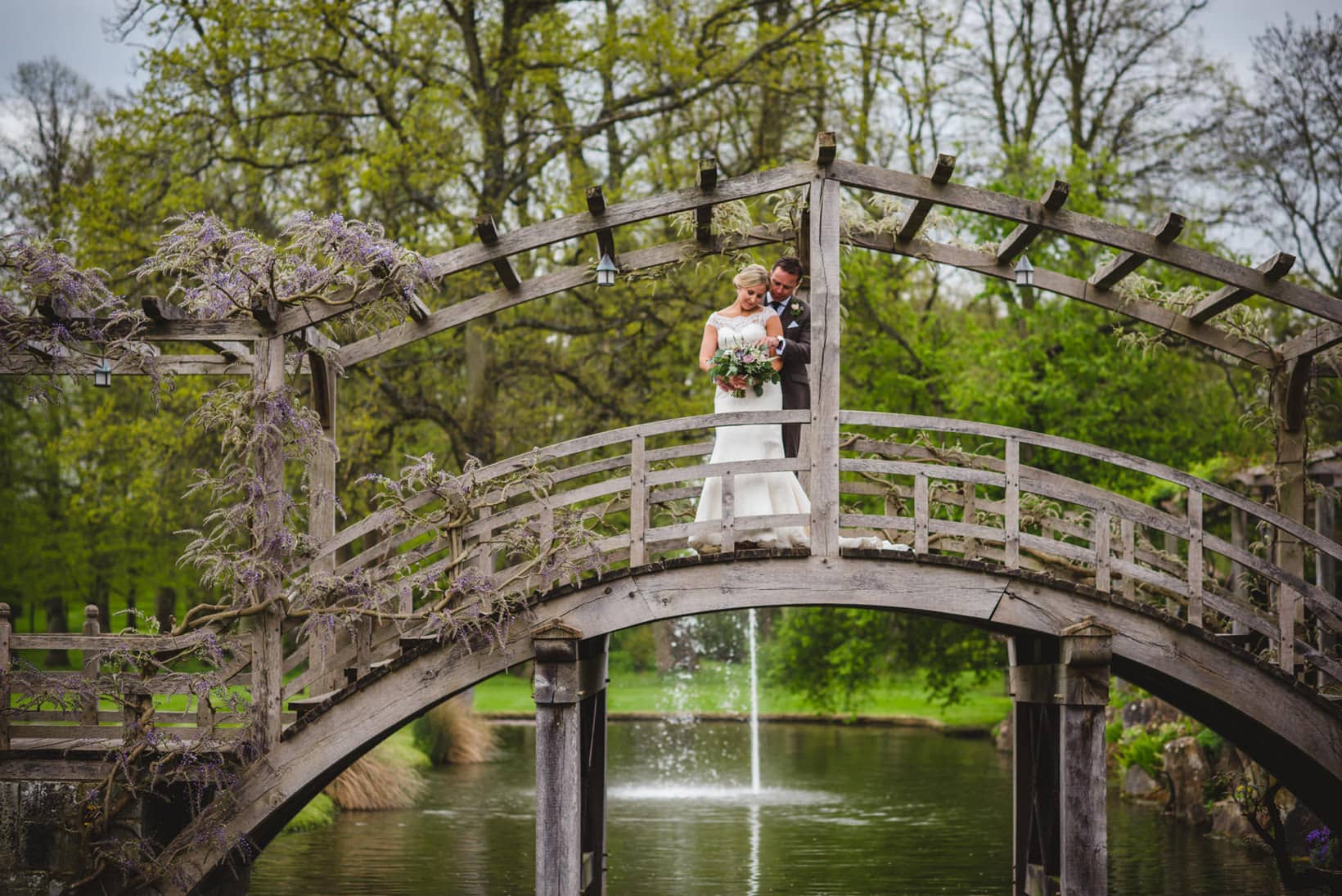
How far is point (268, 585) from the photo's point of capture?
34.2ft

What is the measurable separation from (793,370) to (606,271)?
1.68 meters

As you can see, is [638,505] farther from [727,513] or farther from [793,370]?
[793,370]

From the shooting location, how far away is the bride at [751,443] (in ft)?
36.2

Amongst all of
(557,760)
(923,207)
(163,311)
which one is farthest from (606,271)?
(557,760)

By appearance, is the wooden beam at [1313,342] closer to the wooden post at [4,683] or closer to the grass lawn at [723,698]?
the wooden post at [4,683]

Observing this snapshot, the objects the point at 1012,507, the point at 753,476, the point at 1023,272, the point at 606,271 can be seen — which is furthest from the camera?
the point at 1023,272

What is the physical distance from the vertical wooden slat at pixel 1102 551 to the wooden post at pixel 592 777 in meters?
4.13

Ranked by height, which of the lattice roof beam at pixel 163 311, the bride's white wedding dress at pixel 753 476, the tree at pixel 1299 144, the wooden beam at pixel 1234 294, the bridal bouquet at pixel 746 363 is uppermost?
the tree at pixel 1299 144

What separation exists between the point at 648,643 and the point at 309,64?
2312 centimetres

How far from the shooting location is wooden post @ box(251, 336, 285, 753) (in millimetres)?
10383

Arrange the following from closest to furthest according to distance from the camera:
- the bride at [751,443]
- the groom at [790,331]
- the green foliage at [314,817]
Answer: the bride at [751,443] < the groom at [790,331] < the green foliage at [314,817]

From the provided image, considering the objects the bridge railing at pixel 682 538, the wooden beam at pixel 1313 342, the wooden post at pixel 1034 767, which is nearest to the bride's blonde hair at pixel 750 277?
the bridge railing at pixel 682 538

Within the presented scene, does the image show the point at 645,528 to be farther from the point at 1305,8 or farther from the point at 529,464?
the point at 1305,8

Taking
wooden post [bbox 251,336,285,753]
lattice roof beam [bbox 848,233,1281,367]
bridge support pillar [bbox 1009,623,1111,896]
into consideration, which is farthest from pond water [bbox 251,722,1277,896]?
lattice roof beam [bbox 848,233,1281,367]
